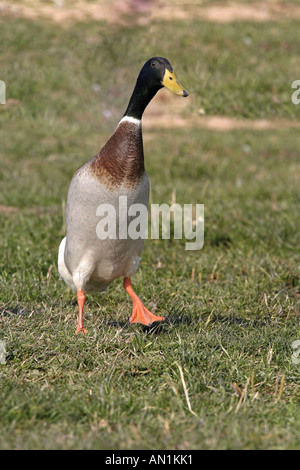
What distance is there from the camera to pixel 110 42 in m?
11.8

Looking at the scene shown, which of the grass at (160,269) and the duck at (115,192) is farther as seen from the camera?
the duck at (115,192)

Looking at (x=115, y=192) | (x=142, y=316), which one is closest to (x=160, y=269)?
(x=142, y=316)

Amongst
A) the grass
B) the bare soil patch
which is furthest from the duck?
the bare soil patch

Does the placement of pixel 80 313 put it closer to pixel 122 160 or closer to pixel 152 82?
pixel 122 160

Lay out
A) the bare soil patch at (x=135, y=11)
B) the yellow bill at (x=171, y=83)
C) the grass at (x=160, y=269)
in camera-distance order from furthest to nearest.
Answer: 1. the bare soil patch at (x=135, y=11)
2. the yellow bill at (x=171, y=83)
3. the grass at (x=160, y=269)

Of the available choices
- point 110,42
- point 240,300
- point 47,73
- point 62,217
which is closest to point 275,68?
point 110,42

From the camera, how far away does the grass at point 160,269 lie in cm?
302

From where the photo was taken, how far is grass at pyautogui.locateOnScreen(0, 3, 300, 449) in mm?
3020

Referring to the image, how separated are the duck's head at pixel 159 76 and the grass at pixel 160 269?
1.51 meters

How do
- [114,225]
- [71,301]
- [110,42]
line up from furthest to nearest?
[110,42], [71,301], [114,225]

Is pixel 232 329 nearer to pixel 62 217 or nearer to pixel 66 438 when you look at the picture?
pixel 66 438

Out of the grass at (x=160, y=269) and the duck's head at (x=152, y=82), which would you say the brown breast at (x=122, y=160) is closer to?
the duck's head at (x=152, y=82)

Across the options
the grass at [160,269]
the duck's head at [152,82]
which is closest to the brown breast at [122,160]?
the duck's head at [152,82]

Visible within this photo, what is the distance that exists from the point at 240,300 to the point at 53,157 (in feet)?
17.9
